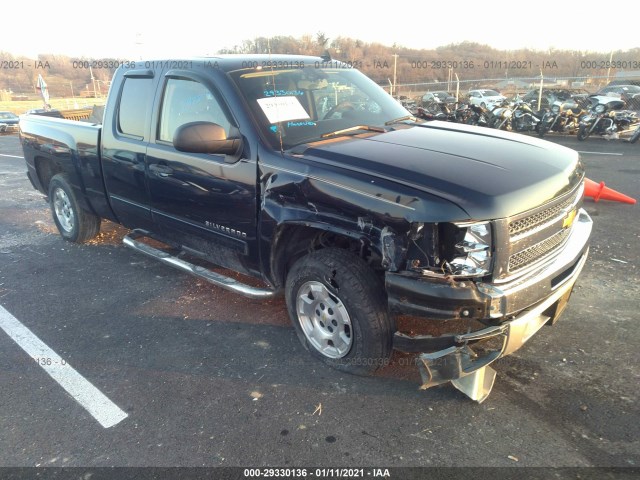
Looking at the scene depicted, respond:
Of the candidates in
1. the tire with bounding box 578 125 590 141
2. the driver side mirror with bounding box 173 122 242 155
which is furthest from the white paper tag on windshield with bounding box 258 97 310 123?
the tire with bounding box 578 125 590 141

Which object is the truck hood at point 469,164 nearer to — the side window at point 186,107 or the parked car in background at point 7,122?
the side window at point 186,107

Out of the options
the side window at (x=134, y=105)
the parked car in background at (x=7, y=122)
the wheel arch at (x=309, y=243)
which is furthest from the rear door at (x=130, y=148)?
the parked car in background at (x=7, y=122)

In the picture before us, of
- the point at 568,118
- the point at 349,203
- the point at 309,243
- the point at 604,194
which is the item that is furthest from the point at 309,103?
the point at 568,118

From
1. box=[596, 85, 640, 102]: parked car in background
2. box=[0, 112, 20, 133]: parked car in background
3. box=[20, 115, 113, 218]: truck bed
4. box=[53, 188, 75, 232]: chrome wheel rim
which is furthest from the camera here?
box=[0, 112, 20, 133]: parked car in background

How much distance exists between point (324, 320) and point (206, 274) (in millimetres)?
1278

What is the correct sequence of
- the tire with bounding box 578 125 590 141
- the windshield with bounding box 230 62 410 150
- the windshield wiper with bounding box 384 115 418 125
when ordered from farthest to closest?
the tire with bounding box 578 125 590 141, the windshield wiper with bounding box 384 115 418 125, the windshield with bounding box 230 62 410 150

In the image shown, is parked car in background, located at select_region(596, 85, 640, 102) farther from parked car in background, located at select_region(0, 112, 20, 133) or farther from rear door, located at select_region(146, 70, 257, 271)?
parked car in background, located at select_region(0, 112, 20, 133)

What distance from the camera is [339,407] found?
2822 millimetres

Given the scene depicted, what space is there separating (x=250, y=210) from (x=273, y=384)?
117 centimetres

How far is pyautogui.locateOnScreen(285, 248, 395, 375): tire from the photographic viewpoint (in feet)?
9.10

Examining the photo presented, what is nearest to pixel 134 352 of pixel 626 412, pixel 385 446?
pixel 385 446

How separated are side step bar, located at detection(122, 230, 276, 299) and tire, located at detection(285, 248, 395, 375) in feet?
1.19

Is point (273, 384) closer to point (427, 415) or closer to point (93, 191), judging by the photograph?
point (427, 415)

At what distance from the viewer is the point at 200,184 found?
11.8 ft
